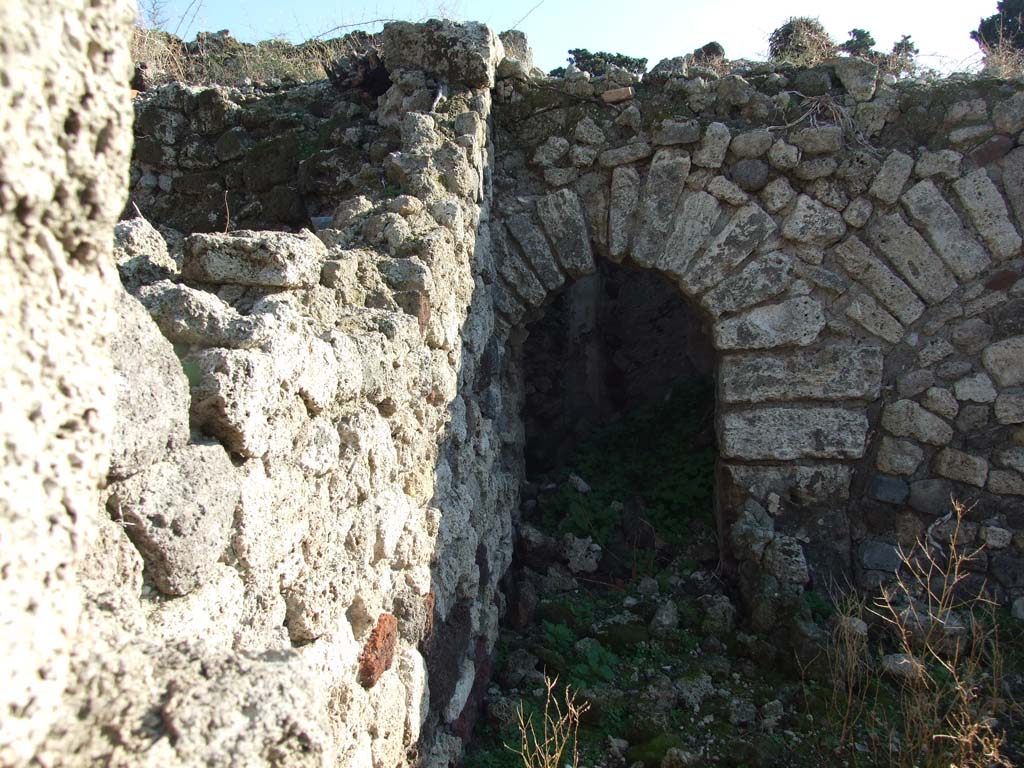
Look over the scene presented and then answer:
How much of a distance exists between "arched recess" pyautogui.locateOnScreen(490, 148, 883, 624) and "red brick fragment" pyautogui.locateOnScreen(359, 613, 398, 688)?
243cm

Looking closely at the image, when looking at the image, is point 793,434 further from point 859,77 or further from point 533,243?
point 859,77

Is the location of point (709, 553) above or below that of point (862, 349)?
below

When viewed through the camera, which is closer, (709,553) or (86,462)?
(86,462)

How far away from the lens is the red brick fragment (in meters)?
2.23

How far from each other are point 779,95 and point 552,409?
10.4ft

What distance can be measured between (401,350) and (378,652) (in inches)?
34.2

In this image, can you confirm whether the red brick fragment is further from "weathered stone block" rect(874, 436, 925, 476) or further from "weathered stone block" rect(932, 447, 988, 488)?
"weathered stone block" rect(932, 447, 988, 488)

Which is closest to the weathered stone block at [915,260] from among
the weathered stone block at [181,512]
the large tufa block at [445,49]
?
the large tufa block at [445,49]

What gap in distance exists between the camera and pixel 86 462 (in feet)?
3.44

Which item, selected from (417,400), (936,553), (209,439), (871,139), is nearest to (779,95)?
(871,139)

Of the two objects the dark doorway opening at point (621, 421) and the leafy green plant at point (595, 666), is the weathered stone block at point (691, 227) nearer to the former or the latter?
the dark doorway opening at point (621, 421)

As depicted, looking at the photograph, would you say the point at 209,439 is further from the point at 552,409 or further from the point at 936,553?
the point at 552,409

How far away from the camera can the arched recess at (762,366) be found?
4.36 metres

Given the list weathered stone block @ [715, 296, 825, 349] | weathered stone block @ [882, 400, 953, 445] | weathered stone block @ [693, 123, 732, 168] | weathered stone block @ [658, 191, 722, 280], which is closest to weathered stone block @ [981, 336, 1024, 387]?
weathered stone block @ [882, 400, 953, 445]
